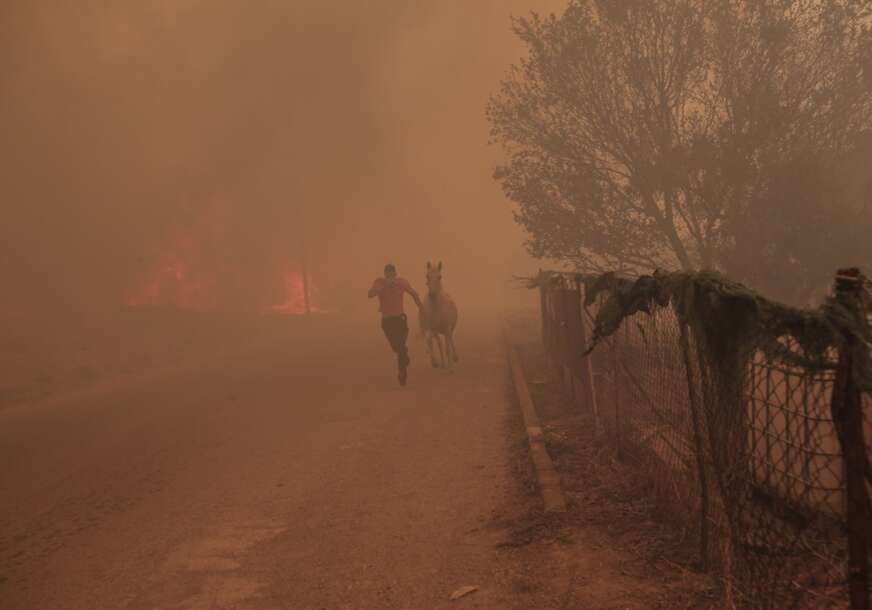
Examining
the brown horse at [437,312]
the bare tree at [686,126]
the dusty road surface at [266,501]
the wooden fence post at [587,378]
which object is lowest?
the dusty road surface at [266,501]

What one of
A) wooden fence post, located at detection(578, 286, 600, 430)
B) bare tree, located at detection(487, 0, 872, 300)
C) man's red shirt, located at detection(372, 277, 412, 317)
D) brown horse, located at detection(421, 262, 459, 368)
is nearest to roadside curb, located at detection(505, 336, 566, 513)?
wooden fence post, located at detection(578, 286, 600, 430)

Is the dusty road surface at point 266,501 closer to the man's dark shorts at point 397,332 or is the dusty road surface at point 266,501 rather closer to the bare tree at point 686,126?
the man's dark shorts at point 397,332

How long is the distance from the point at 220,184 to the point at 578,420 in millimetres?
41553

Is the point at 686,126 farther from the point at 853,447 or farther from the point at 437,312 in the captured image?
the point at 853,447

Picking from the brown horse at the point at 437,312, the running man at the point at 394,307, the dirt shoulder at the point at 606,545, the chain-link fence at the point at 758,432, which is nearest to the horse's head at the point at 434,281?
the brown horse at the point at 437,312

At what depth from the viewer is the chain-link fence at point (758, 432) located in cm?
289

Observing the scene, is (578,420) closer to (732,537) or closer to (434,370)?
(732,537)

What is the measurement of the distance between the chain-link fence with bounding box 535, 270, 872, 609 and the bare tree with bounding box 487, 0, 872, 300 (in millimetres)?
9946

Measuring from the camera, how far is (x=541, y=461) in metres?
7.35

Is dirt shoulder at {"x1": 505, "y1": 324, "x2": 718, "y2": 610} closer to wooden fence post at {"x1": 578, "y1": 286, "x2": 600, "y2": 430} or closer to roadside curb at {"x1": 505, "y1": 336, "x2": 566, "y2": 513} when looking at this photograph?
roadside curb at {"x1": 505, "y1": 336, "x2": 566, "y2": 513}

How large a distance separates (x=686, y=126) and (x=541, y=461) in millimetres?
10951

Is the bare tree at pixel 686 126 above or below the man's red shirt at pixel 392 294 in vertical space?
above

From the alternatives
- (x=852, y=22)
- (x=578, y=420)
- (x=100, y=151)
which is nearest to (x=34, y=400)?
(x=578, y=420)

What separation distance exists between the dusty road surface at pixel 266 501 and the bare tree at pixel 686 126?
5.44 metres
